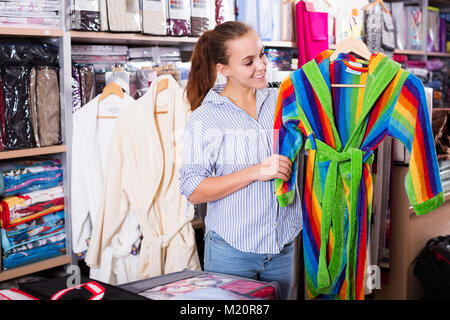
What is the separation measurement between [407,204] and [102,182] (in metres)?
1.30

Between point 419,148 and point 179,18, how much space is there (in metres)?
1.25

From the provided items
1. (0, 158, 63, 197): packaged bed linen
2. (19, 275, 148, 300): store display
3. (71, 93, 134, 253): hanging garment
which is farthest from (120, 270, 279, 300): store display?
(0, 158, 63, 197): packaged bed linen

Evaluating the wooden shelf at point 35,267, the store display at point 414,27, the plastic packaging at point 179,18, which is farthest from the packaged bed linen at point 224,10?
the store display at point 414,27

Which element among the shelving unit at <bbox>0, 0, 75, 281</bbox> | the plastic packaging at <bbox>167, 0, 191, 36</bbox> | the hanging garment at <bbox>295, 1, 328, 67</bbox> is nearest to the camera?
the shelving unit at <bbox>0, 0, 75, 281</bbox>

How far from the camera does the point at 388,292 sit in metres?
2.31

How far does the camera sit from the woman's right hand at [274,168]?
1385mm

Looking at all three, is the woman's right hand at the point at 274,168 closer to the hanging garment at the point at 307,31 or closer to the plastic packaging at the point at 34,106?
the plastic packaging at the point at 34,106

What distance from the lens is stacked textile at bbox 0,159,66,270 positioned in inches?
73.3

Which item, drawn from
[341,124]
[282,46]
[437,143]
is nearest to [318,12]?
[282,46]

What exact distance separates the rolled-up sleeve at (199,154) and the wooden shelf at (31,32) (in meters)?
0.76

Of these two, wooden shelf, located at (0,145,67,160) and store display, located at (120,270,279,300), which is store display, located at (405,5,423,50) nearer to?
wooden shelf, located at (0,145,67,160)

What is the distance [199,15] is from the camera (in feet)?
7.27

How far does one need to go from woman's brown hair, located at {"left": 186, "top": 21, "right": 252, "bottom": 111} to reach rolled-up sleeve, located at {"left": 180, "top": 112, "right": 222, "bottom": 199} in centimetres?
22

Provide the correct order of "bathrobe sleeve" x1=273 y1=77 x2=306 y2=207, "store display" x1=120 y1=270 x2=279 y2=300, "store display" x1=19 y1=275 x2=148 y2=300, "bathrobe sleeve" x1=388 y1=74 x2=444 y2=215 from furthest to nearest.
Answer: "bathrobe sleeve" x1=273 y1=77 x2=306 y2=207 → "bathrobe sleeve" x1=388 y1=74 x2=444 y2=215 → "store display" x1=120 y1=270 x2=279 y2=300 → "store display" x1=19 y1=275 x2=148 y2=300
